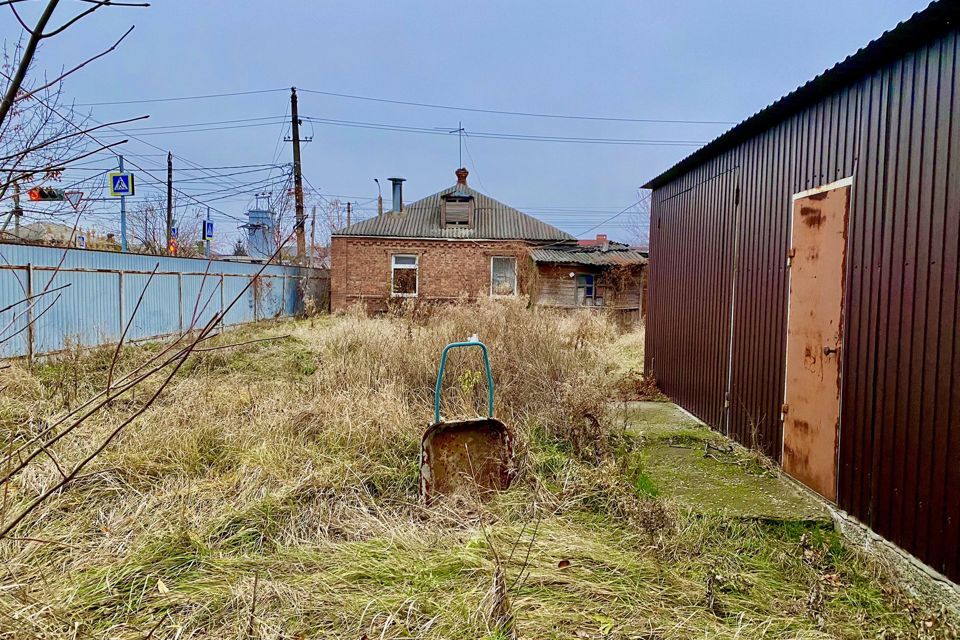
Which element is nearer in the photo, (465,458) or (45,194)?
(45,194)

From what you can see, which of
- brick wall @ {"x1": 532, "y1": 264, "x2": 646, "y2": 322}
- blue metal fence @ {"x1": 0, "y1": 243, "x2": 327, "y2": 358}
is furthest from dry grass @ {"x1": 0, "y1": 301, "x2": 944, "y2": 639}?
brick wall @ {"x1": 532, "y1": 264, "x2": 646, "y2": 322}

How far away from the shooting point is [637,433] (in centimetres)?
572

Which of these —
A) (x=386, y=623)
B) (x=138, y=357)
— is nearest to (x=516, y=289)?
(x=138, y=357)

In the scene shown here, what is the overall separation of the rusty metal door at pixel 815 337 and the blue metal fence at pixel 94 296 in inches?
233

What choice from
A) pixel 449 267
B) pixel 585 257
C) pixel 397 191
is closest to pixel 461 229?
pixel 449 267

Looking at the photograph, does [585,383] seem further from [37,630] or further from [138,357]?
[138,357]

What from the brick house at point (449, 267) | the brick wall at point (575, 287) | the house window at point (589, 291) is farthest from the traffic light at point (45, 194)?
the house window at point (589, 291)

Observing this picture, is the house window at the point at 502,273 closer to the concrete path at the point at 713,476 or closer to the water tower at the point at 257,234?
the water tower at the point at 257,234

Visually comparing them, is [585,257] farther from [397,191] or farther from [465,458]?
[465,458]

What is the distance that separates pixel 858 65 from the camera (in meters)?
3.79

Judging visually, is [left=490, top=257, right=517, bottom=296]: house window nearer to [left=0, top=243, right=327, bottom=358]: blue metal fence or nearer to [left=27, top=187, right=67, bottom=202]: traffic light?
[left=0, top=243, right=327, bottom=358]: blue metal fence

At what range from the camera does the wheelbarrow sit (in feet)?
13.8

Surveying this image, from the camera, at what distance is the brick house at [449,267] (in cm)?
2083

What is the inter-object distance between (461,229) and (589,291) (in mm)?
5578
